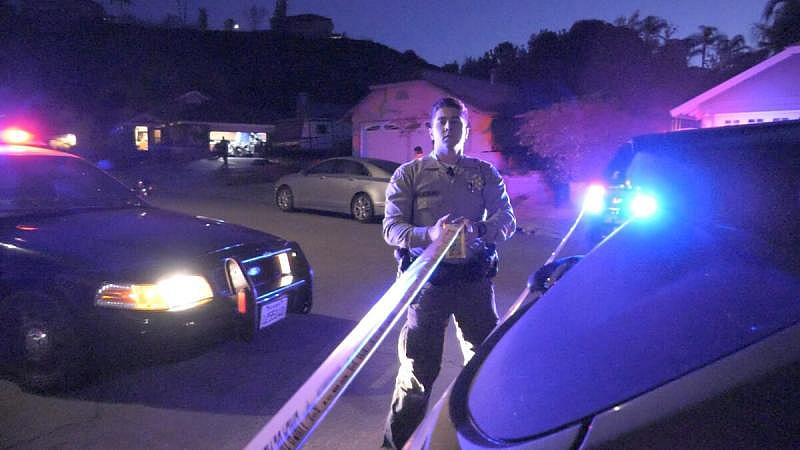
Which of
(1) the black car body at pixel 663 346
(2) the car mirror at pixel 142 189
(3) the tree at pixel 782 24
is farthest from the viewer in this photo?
(3) the tree at pixel 782 24

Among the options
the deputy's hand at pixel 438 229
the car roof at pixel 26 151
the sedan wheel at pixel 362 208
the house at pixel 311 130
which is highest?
the house at pixel 311 130

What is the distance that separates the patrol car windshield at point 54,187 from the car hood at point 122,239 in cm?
27

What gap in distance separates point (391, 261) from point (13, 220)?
5.27m

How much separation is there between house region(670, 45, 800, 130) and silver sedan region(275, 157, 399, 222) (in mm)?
8439

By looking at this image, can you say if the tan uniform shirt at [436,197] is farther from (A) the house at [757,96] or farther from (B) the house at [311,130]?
(B) the house at [311,130]

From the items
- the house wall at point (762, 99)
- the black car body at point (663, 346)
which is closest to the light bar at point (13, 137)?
the black car body at point (663, 346)

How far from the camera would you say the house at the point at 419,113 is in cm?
2284

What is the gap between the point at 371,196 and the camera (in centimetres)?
1336

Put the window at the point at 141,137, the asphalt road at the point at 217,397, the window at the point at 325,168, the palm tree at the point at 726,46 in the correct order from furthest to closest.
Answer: the window at the point at 141,137, the palm tree at the point at 726,46, the window at the point at 325,168, the asphalt road at the point at 217,397

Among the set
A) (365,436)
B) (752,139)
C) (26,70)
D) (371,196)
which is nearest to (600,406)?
(752,139)

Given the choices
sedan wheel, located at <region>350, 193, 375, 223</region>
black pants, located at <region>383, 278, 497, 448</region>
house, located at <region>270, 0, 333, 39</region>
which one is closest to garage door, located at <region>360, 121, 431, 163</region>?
sedan wheel, located at <region>350, 193, 375, 223</region>

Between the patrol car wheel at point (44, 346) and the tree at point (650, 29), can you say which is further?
the tree at point (650, 29)

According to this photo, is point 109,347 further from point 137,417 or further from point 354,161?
point 354,161

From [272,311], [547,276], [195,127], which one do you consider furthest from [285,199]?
[195,127]
